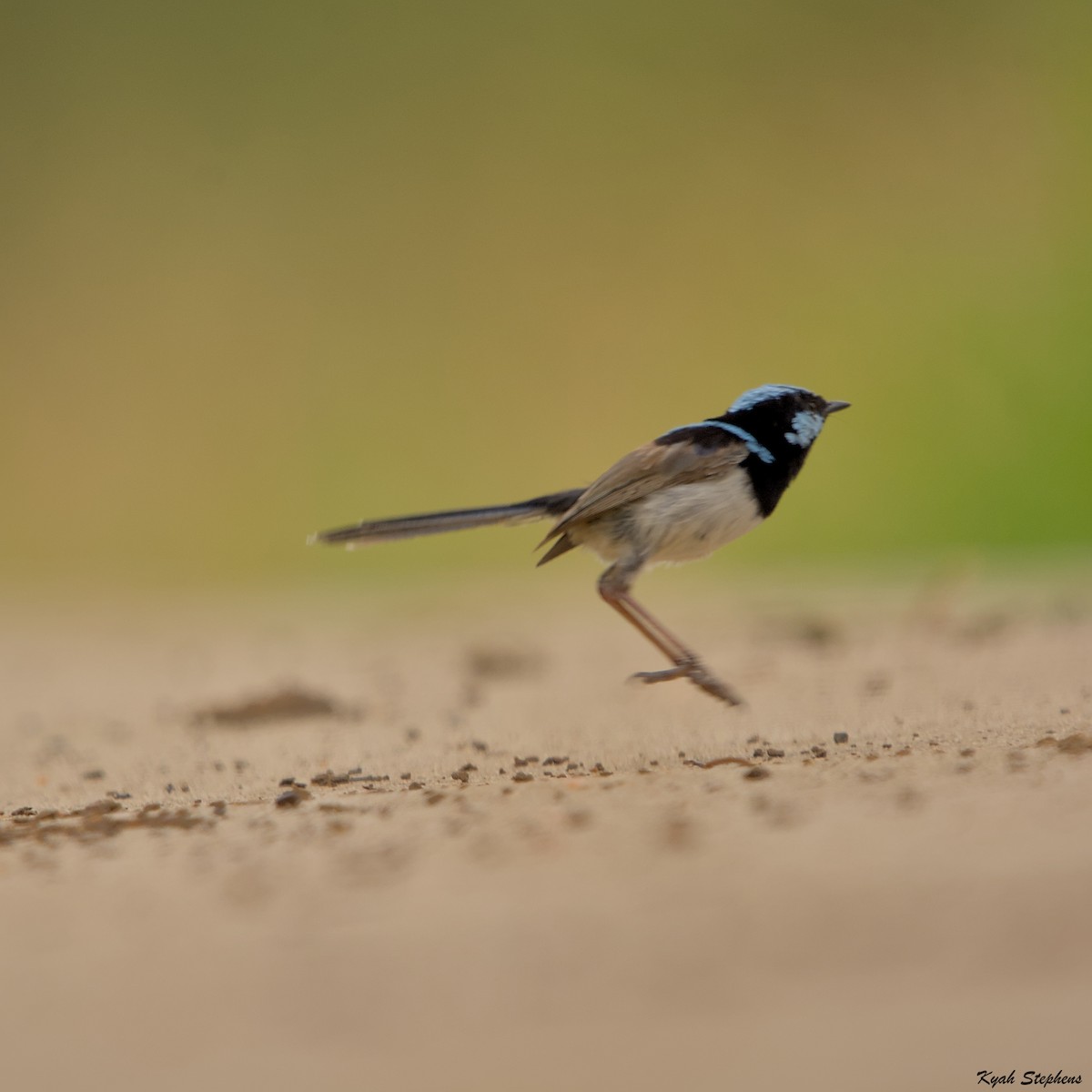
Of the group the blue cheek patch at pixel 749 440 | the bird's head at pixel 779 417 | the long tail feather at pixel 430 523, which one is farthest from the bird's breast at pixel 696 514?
the long tail feather at pixel 430 523

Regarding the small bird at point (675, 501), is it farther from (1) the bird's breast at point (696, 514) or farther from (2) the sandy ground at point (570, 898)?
(2) the sandy ground at point (570, 898)

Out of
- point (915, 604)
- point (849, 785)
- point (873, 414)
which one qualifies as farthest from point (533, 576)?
point (849, 785)

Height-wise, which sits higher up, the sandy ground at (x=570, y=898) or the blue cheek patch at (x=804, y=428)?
the blue cheek patch at (x=804, y=428)

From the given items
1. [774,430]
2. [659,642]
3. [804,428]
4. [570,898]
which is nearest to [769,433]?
[774,430]

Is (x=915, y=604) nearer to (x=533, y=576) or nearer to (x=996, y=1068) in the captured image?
(x=533, y=576)

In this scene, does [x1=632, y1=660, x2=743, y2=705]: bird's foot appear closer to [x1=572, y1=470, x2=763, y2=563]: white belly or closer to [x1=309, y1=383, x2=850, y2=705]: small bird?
[x1=309, y1=383, x2=850, y2=705]: small bird

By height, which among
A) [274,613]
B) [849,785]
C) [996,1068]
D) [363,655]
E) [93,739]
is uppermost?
[274,613]

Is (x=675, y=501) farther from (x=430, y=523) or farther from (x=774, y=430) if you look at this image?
(x=430, y=523)
